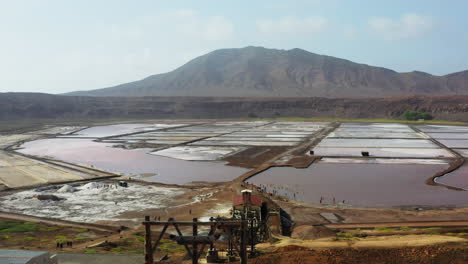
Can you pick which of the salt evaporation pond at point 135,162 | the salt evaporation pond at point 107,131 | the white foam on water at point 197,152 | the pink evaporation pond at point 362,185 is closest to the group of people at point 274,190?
the pink evaporation pond at point 362,185

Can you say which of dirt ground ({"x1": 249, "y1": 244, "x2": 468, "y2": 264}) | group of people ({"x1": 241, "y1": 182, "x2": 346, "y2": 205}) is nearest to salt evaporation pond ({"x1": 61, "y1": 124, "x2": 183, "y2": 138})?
group of people ({"x1": 241, "y1": 182, "x2": 346, "y2": 205})

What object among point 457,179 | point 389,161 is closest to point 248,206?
point 457,179

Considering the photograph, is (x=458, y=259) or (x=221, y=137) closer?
(x=458, y=259)

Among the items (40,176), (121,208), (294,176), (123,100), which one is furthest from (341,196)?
(123,100)

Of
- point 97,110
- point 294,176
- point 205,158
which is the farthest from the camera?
point 97,110

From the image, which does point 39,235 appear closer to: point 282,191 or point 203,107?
point 282,191

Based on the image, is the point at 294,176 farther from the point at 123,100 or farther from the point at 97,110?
the point at 123,100
